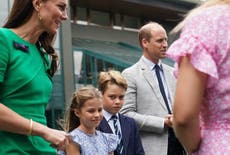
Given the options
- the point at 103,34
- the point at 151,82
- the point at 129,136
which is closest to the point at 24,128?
the point at 129,136

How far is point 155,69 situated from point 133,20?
57.1 feet

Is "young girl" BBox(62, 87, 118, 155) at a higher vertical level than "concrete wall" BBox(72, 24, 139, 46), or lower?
lower

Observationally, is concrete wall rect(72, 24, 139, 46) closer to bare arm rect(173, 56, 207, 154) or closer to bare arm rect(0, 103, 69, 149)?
bare arm rect(0, 103, 69, 149)

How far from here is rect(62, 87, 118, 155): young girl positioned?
423 cm

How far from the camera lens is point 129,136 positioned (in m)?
4.50

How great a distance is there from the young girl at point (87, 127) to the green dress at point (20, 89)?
147 cm

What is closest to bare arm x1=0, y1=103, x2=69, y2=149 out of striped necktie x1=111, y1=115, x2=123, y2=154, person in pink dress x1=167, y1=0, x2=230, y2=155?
person in pink dress x1=167, y1=0, x2=230, y2=155

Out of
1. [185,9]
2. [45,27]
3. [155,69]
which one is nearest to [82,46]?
[185,9]

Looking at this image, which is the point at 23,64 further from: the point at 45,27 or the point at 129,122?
the point at 129,122

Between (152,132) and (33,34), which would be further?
(152,132)

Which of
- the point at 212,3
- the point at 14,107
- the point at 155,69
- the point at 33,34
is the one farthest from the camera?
the point at 155,69

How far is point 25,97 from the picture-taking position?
2611 millimetres

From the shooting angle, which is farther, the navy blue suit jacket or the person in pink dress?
the navy blue suit jacket

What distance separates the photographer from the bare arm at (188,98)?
6.21 feet
